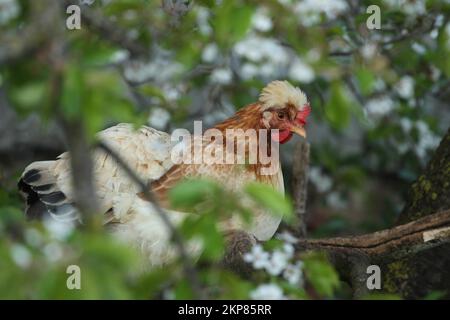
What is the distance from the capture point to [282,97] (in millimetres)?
3414

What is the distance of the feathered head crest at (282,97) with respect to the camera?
3.41m

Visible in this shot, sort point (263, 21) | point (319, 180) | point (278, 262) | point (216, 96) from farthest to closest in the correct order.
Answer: point (319, 180) < point (216, 96) < point (263, 21) < point (278, 262)

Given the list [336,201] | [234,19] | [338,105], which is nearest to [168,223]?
[234,19]

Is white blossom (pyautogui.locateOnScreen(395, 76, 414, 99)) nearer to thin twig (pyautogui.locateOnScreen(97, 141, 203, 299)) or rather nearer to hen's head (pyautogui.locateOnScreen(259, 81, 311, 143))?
hen's head (pyautogui.locateOnScreen(259, 81, 311, 143))

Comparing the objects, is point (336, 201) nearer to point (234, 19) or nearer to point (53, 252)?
point (234, 19)

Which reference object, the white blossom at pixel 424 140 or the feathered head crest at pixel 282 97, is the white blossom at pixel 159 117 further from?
the white blossom at pixel 424 140

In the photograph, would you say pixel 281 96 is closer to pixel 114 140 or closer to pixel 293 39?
pixel 293 39

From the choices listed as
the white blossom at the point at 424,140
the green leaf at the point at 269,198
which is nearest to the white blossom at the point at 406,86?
the white blossom at the point at 424,140

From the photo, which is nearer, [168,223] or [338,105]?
[168,223]

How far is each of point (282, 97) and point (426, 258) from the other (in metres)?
0.81

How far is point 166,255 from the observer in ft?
10.5

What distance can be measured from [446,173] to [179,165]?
1.07 meters
